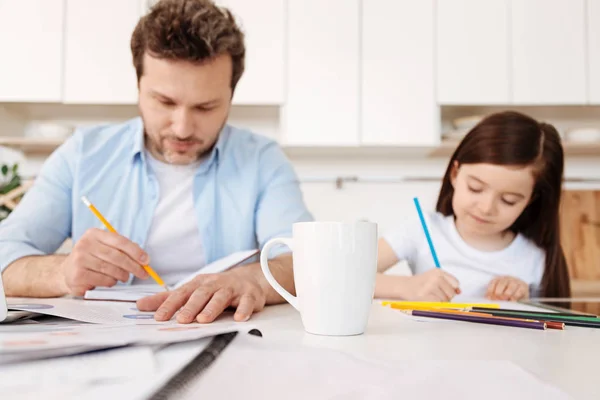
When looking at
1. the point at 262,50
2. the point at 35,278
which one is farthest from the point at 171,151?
the point at 262,50

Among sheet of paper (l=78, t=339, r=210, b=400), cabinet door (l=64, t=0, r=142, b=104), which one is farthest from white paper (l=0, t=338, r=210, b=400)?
cabinet door (l=64, t=0, r=142, b=104)

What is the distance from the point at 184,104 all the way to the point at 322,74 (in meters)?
1.38

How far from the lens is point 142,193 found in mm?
1154

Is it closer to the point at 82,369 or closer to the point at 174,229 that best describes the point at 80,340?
the point at 82,369

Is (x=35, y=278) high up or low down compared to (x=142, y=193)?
down

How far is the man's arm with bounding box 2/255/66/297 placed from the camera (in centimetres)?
79

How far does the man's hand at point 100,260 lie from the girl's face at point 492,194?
799 mm

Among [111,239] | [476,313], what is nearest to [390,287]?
[476,313]

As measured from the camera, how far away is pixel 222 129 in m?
1.24

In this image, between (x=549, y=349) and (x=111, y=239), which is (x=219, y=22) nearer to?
(x=111, y=239)

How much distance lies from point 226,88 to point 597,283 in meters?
1.75

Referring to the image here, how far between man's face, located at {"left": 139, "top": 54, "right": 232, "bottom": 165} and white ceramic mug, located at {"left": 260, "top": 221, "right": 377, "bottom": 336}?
69cm

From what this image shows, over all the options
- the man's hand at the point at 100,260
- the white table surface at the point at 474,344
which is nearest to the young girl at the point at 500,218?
the white table surface at the point at 474,344

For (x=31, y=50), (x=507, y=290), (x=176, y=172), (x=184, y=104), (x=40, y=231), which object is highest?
(x=31, y=50)
